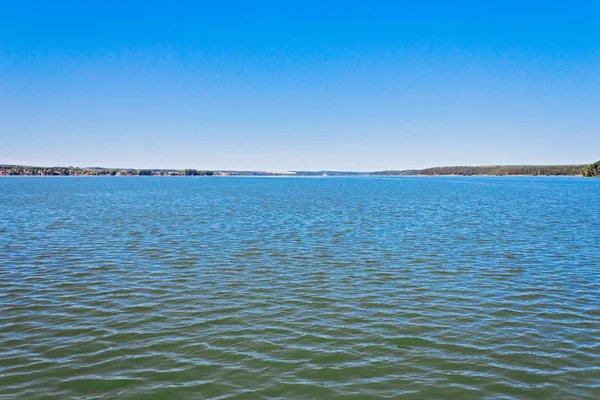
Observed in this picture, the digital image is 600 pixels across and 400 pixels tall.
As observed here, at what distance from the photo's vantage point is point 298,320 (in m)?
14.1

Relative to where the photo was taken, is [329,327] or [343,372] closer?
[343,372]

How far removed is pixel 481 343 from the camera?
40.5ft

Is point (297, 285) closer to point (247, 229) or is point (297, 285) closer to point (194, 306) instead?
point (194, 306)

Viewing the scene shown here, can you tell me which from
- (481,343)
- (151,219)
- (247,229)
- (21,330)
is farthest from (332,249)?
(151,219)

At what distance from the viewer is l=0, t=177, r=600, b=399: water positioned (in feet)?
33.1

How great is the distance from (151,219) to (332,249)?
2392cm

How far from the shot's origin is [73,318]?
14.2m

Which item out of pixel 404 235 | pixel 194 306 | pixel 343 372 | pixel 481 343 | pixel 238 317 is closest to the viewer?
pixel 343 372

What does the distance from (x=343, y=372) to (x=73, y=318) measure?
9.68 m

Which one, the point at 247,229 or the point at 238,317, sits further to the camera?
the point at 247,229

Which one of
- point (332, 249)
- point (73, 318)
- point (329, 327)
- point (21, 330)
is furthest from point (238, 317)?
point (332, 249)

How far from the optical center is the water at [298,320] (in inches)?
397

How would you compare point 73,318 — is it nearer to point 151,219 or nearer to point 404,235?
point 404,235

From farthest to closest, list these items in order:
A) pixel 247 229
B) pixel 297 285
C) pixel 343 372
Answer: pixel 247 229, pixel 297 285, pixel 343 372
